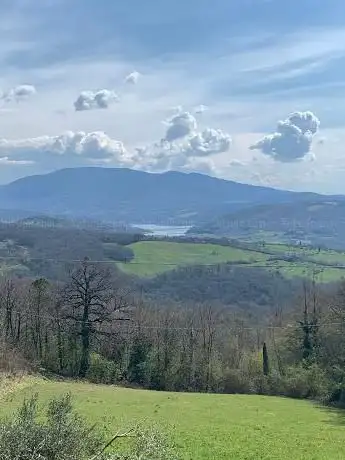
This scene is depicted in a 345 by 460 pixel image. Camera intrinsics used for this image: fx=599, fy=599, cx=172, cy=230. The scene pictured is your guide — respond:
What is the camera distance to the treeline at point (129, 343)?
50.2 meters

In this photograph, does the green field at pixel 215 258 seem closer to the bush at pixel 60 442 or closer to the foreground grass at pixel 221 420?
the foreground grass at pixel 221 420

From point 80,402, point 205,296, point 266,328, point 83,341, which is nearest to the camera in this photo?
point 80,402

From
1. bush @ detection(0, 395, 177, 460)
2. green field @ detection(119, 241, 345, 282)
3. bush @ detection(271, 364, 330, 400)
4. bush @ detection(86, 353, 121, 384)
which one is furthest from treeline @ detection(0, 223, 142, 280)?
bush @ detection(0, 395, 177, 460)

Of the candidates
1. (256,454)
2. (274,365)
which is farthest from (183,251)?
(256,454)

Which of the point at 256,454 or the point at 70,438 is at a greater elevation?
the point at 70,438

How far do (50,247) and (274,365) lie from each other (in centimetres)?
9488

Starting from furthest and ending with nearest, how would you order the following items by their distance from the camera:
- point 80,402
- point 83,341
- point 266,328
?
1. point 266,328
2. point 83,341
3. point 80,402

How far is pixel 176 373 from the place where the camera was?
52.8 m

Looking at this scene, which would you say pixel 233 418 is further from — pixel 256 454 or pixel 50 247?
pixel 50 247

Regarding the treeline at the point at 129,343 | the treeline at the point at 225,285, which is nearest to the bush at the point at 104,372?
the treeline at the point at 129,343

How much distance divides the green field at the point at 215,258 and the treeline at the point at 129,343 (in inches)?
2276

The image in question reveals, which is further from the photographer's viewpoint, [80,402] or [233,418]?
[80,402]

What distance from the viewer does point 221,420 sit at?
100 feet

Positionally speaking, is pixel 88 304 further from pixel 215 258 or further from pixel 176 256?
pixel 176 256
